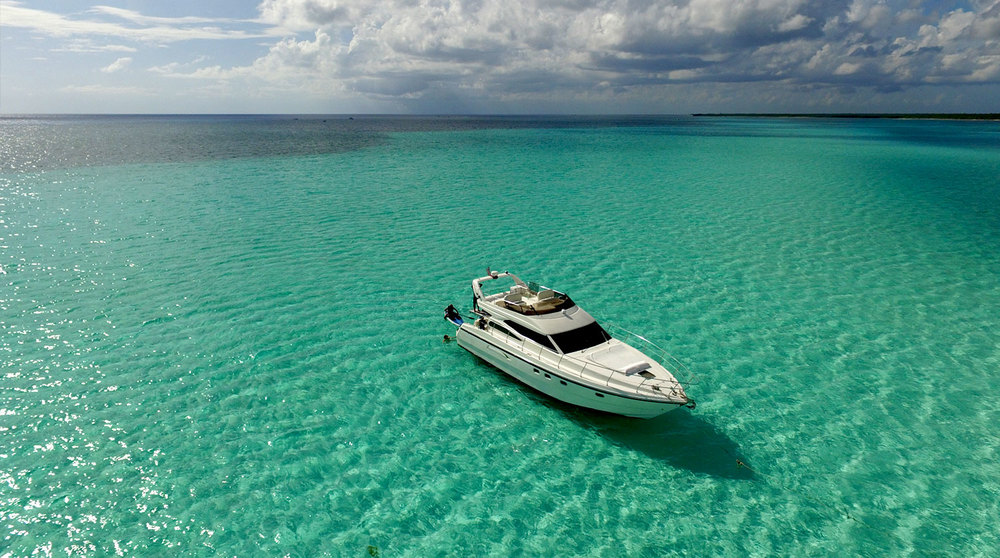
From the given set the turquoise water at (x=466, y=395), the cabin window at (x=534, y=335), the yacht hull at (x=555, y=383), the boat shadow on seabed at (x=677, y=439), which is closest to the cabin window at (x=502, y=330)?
the cabin window at (x=534, y=335)

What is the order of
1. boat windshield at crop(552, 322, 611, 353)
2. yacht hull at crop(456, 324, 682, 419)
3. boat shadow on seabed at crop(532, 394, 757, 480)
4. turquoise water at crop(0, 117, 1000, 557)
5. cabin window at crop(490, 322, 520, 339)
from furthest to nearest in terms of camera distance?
cabin window at crop(490, 322, 520, 339) → boat windshield at crop(552, 322, 611, 353) → yacht hull at crop(456, 324, 682, 419) → boat shadow on seabed at crop(532, 394, 757, 480) → turquoise water at crop(0, 117, 1000, 557)

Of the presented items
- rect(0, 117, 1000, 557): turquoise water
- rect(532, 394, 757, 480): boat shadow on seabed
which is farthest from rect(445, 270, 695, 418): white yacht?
rect(0, 117, 1000, 557): turquoise water

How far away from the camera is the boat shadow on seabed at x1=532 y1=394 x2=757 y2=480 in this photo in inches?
542

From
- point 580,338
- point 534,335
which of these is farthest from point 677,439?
point 534,335

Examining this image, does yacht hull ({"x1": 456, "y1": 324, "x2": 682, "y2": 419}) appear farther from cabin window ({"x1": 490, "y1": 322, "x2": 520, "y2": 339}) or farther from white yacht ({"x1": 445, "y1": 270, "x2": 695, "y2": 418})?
cabin window ({"x1": 490, "y1": 322, "x2": 520, "y2": 339})

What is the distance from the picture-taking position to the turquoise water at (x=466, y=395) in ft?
38.8

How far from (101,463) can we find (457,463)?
962 centimetres

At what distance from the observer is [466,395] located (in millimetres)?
16922

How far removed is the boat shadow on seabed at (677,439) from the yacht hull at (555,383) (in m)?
0.56

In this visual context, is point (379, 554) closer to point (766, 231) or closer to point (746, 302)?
point (746, 302)

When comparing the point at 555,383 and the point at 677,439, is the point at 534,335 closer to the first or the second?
the point at 555,383

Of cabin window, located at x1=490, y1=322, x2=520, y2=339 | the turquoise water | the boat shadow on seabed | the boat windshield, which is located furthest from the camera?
cabin window, located at x1=490, y1=322, x2=520, y2=339

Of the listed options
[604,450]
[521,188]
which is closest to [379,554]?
[604,450]

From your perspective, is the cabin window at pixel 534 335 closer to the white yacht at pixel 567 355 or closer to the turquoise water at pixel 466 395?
the white yacht at pixel 567 355
